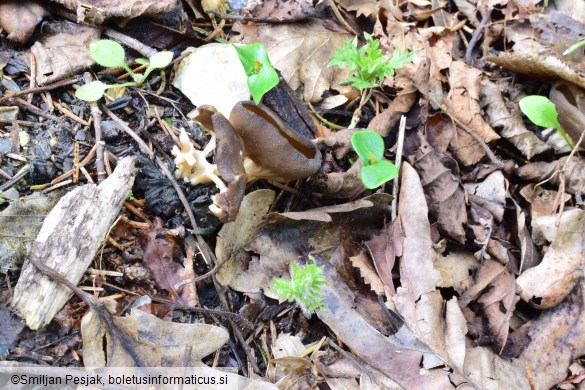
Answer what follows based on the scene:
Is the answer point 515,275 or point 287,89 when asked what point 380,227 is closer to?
point 515,275

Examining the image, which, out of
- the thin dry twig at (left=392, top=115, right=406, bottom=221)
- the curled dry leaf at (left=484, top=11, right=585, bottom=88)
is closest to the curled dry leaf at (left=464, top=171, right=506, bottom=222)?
the thin dry twig at (left=392, top=115, right=406, bottom=221)

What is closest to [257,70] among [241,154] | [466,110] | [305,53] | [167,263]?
[241,154]

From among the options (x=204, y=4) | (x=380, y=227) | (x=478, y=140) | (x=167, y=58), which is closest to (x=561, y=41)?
(x=478, y=140)

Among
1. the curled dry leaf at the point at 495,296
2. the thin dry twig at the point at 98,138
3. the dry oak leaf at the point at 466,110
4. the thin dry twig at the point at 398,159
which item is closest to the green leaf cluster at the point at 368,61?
the thin dry twig at the point at 398,159

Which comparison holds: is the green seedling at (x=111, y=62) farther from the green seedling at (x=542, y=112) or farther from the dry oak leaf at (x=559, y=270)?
the dry oak leaf at (x=559, y=270)

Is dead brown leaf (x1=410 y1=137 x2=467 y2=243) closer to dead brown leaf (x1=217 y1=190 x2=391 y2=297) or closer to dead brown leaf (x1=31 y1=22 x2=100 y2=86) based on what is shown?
dead brown leaf (x1=217 y1=190 x2=391 y2=297)

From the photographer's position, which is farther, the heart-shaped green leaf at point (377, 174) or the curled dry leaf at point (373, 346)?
the heart-shaped green leaf at point (377, 174)
